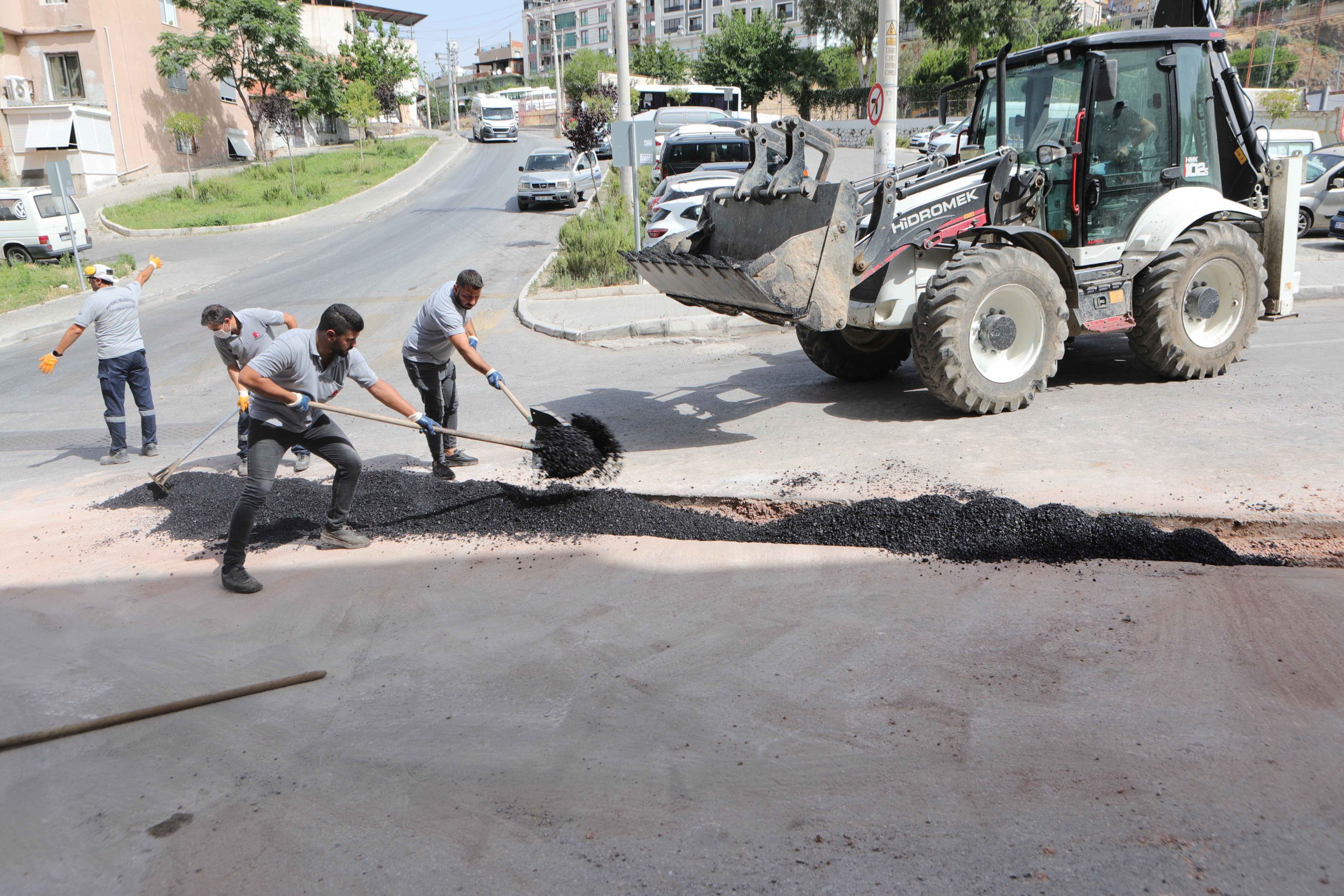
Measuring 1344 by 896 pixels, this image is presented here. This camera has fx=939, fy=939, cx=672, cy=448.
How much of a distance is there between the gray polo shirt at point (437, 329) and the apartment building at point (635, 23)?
190ft

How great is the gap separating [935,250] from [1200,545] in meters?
3.62

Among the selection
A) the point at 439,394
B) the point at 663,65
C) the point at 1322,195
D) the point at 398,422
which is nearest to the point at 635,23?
the point at 663,65

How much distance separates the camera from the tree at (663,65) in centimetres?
6925

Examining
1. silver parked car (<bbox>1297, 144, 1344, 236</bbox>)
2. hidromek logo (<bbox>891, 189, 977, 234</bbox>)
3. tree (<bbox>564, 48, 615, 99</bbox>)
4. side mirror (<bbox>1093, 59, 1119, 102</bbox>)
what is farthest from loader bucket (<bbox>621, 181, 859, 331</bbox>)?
tree (<bbox>564, 48, 615, 99</bbox>)

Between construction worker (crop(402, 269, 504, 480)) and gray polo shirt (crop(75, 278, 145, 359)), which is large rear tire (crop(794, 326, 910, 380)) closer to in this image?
construction worker (crop(402, 269, 504, 480))

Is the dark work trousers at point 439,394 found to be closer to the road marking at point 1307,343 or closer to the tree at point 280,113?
the road marking at point 1307,343

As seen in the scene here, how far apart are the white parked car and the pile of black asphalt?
9531 millimetres

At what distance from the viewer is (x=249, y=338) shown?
300 inches

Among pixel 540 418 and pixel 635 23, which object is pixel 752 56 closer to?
pixel 540 418

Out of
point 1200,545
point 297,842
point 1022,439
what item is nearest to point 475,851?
point 297,842

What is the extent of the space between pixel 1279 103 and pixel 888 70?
25.5 meters

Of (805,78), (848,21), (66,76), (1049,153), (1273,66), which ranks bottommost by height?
(1049,153)

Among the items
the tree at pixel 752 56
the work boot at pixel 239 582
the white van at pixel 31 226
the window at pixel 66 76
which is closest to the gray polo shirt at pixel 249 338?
the work boot at pixel 239 582

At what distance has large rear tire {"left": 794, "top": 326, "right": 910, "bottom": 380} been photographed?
8969 millimetres
